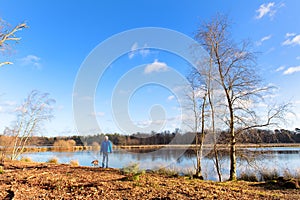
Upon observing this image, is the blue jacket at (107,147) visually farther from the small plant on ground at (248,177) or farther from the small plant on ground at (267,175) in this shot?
the small plant on ground at (267,175)

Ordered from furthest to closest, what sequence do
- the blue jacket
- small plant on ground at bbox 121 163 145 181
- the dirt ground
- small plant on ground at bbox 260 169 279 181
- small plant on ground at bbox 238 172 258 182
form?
1. small plant on ground at bbox 260 169 279 181
2. small plant on ground at bbox 238 172 258 182
3. the blue jacket
4. small plant on ground at bbox 121 163 145 181
5. the dirt ground

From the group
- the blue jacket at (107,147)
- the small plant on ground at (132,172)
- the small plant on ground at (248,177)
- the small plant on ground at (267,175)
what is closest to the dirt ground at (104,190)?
the small plant on ground at (132,172)

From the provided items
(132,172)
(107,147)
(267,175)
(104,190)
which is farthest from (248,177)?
(104,190)

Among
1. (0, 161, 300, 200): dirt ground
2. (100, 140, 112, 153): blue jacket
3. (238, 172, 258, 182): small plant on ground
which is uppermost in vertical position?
(100, 140, 112, 153): blue jacket

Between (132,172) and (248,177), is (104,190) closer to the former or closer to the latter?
(132,172)

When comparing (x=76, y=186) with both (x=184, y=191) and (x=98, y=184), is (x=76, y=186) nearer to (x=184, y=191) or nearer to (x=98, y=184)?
(x=98, y=184)

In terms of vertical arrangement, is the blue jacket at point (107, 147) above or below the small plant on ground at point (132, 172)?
above

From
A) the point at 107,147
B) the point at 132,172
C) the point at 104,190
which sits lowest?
the point at 104,190

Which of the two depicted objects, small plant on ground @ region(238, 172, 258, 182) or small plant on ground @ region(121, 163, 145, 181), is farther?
small plant on ground @ region(238, 172, 258, 182)

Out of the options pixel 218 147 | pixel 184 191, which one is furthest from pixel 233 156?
pixel 184 191

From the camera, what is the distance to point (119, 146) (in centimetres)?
3359

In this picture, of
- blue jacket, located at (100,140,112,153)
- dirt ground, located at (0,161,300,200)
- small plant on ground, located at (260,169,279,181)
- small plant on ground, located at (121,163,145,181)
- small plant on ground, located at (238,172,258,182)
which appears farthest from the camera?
small plant on ground, located at (260,169,279,181)

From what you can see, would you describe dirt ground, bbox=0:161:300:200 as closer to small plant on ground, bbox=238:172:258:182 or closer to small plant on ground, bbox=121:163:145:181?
small plant on ground, bbox=121:163:145:181

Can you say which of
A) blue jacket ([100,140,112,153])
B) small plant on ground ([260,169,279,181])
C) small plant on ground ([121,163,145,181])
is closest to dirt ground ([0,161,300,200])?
small plant on ground ([121,163,145,181])
